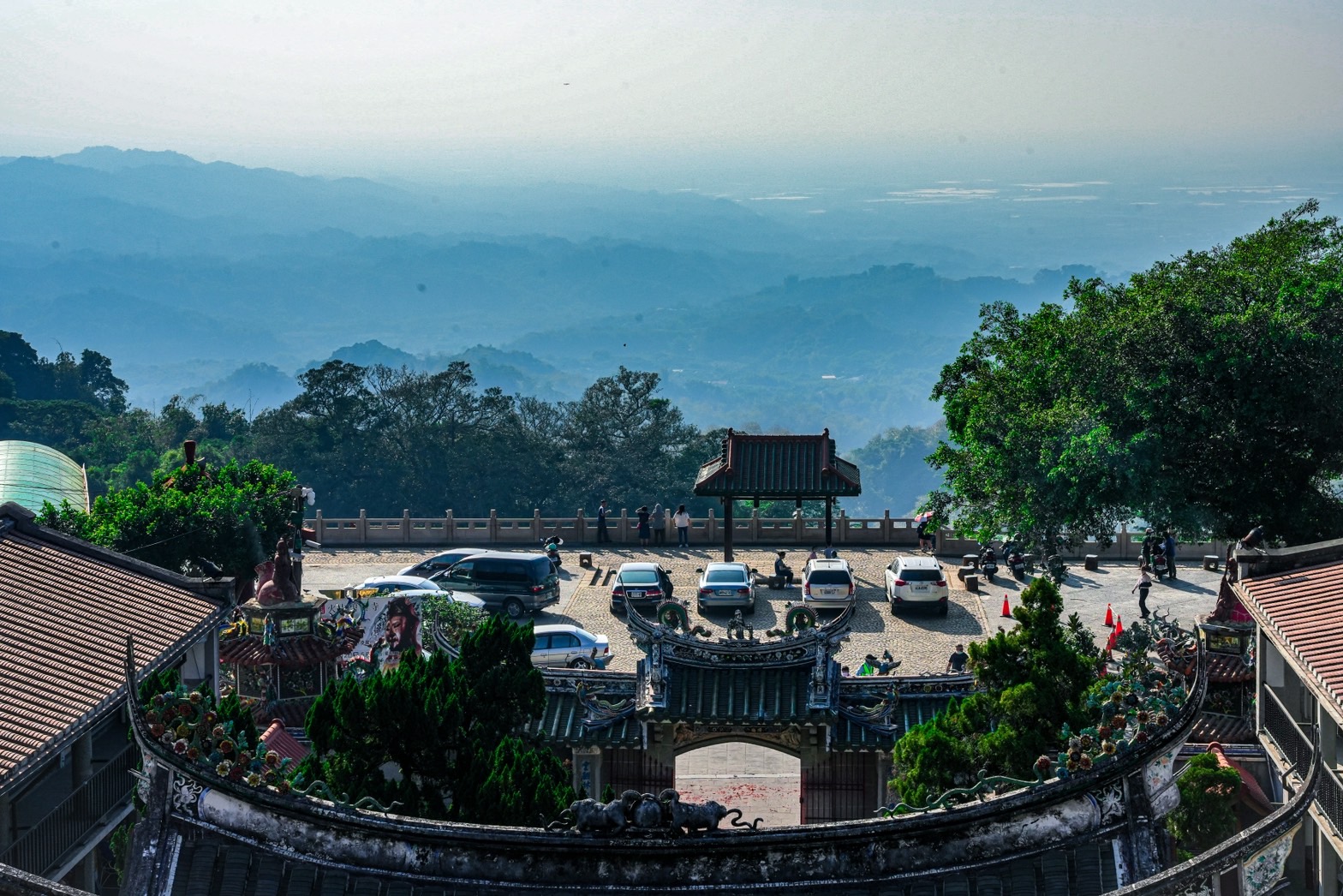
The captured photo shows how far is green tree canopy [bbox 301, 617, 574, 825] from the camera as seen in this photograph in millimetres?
14039

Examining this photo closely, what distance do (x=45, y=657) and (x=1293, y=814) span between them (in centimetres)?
1589

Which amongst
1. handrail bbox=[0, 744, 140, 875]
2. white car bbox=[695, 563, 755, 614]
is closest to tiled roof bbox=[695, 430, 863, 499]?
white car bbox=[695, 563, 755, 614]

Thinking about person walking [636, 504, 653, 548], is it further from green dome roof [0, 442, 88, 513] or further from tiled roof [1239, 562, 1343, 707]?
tiled roof [1239, 562, 1343, 707]

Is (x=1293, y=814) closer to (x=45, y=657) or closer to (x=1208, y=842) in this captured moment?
(x=1208, y=842)

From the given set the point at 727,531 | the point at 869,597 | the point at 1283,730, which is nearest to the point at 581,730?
the point at 1283,730

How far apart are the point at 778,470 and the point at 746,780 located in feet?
55.9

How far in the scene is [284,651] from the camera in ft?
80.9

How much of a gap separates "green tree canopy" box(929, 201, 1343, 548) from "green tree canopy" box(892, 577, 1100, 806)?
1662cm

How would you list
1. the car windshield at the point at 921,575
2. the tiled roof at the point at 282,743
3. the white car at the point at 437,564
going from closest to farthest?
1. the tiled roof at the point at 282,743
2. the car windshield at the point at 921,575
3. the white car at the point at 437,564

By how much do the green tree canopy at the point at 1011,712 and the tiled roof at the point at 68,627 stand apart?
9720mm

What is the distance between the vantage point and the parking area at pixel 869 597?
117 feet

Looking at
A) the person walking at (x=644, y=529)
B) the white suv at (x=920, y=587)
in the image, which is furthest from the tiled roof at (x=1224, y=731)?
the person walking at (x=644, y=529)

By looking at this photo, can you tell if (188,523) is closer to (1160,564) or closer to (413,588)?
(413,588)

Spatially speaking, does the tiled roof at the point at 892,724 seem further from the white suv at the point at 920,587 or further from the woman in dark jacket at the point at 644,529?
the woman in dark jacket at the point at 644,529
